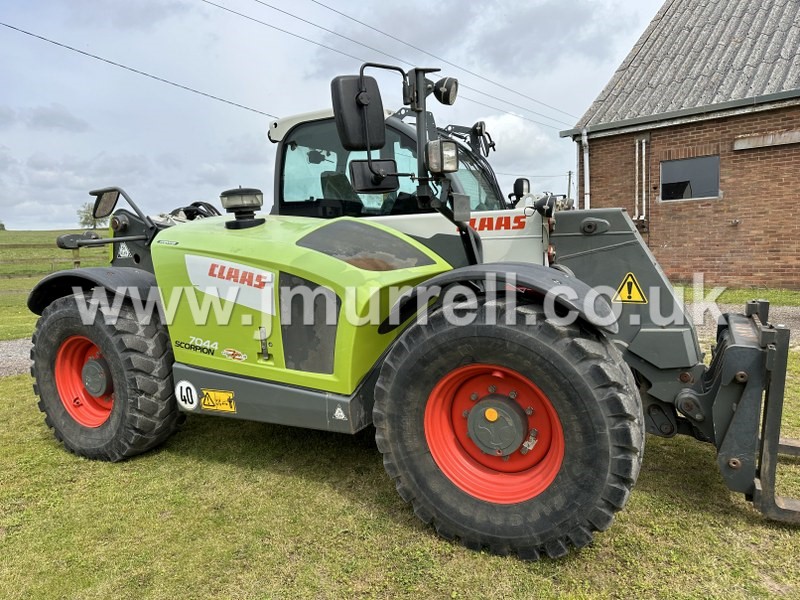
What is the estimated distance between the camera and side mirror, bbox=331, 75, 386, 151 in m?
2.37

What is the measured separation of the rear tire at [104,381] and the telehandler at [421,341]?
0.05 ft

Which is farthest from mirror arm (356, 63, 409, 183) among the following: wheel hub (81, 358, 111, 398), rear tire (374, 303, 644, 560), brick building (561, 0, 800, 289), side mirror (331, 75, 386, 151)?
brick building (561, 0, 800, 289)

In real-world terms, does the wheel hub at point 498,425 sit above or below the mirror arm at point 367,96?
below

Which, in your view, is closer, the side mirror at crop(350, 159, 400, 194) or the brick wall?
the side mirror at crop(350, 159, 400, 194)

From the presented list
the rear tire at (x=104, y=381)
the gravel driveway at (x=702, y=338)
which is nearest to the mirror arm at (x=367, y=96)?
the rear tire at (x=104, y=381)

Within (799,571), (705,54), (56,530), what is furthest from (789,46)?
(56,530)

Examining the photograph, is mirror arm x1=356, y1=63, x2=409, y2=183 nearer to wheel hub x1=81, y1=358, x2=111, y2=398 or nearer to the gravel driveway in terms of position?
wheel hub x1=81, y1=358, x2=111, y2=398

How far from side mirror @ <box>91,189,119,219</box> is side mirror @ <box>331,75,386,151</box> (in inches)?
96.6

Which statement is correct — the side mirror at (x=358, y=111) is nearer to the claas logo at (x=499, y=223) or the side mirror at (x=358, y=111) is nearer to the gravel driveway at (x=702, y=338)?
the claas logo at (x=499, y=223)

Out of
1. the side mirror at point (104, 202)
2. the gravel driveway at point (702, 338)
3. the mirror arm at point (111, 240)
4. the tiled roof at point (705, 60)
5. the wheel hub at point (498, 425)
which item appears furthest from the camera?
the tiled roof at point (705, 60)

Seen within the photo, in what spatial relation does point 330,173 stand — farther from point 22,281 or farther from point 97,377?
point 22,281

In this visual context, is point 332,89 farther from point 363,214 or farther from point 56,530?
point 56,530

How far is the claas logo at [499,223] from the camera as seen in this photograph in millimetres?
3672

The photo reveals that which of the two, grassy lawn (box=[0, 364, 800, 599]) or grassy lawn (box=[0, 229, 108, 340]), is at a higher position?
grassy lawn (box=[0, 229, 108, 340])
